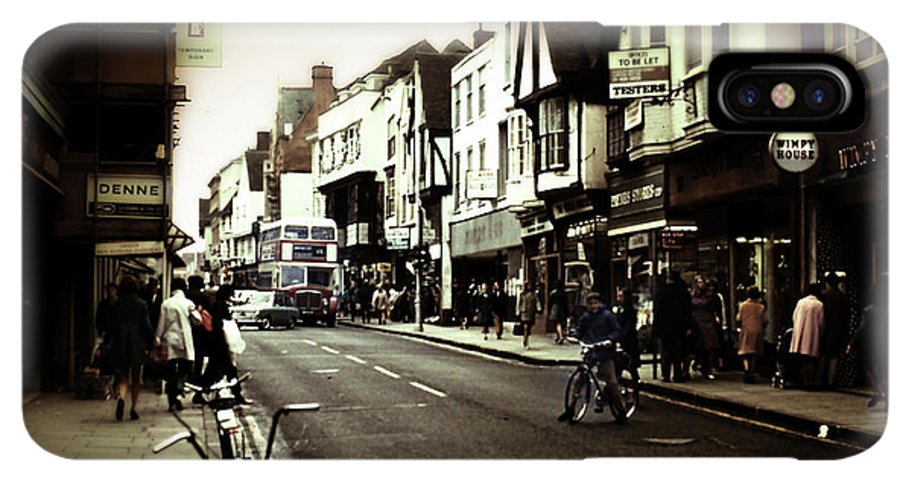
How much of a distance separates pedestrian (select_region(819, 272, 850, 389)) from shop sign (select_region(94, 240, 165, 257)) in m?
4.01

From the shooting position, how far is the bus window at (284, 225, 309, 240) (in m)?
10.7

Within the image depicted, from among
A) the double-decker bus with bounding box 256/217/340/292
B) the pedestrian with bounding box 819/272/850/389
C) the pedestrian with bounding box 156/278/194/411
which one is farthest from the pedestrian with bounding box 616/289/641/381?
the pedestrian with bounding box 156/278/194/411

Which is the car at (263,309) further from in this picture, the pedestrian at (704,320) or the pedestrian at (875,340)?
the pedestrian at (875,340)

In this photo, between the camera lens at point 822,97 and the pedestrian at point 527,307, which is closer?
the camera lens at point 822,97

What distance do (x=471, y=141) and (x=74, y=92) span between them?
113 inches

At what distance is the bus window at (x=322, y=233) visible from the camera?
10.7 m

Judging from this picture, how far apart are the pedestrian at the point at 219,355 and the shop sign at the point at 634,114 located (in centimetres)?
275

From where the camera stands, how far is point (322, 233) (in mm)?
10734

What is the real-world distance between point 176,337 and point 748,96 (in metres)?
3.61

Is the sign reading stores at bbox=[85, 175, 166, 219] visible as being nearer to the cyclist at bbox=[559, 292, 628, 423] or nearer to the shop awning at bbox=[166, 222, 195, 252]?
the shop awning at bbox=[166, 222, 195, 252]

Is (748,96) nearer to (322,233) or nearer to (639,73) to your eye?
(639,73)

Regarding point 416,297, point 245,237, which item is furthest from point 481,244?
point 245,237

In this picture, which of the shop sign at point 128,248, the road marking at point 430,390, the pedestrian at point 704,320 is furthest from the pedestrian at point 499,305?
the shop sign at point 128,248

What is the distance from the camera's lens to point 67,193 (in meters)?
9.37
